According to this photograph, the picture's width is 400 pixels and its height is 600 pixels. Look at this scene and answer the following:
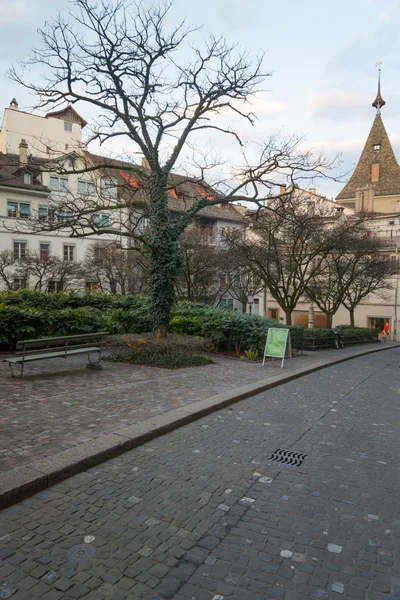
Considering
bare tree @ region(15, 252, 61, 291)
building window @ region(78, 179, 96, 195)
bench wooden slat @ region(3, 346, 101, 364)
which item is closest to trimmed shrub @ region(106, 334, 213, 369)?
bench wooden slat @ region(3, 346, 101, 364)

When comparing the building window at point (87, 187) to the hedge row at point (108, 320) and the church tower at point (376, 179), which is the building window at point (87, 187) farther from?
the church tower at point (376, 179)

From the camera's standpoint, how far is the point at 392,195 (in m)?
53.4

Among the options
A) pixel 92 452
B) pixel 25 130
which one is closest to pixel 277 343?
pixel 92 452

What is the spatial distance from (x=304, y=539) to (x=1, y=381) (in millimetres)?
6796

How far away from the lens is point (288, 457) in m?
4.95

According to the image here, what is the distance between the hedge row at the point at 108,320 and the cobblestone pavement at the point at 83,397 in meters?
1.83

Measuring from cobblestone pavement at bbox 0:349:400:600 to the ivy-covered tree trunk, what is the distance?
7373 mm

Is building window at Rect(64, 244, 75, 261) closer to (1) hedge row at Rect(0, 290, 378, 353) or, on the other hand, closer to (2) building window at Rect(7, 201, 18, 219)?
Result: (2) building window at Rect(7, 201, 18, 219)

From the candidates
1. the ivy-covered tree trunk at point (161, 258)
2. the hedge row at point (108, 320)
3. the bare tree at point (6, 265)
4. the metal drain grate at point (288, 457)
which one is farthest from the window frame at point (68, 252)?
the metal drain grate at point (288, 457)

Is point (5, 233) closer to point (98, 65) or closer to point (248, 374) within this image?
point (98, 65)

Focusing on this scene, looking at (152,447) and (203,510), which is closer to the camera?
(203,510)

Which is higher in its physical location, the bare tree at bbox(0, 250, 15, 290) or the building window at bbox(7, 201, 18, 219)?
the building window at bbox(7, 201, 18, 219)

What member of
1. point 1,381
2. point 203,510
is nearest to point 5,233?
point 1,381

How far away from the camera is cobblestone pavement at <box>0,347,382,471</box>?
4930 millimetres
